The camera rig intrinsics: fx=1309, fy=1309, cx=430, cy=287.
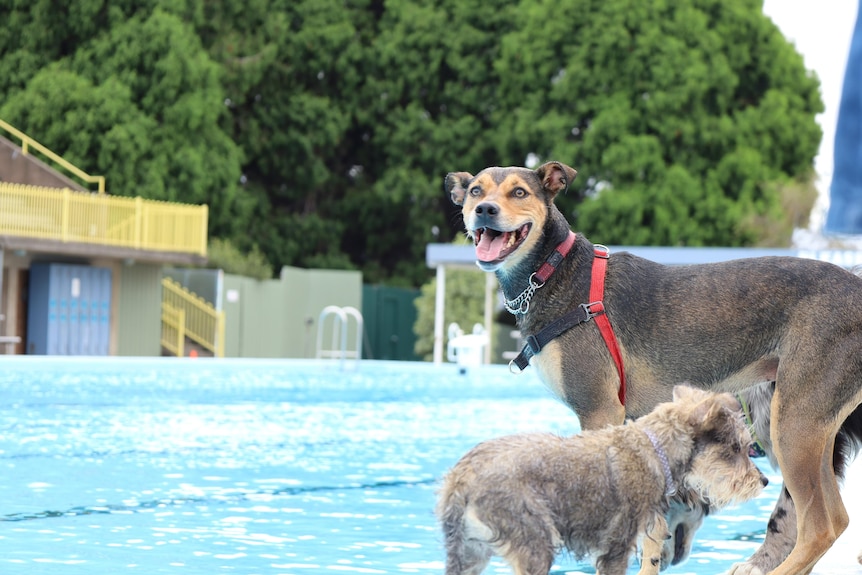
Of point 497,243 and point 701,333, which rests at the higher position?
point 497,243

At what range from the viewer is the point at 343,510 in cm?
834

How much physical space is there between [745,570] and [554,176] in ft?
6.21

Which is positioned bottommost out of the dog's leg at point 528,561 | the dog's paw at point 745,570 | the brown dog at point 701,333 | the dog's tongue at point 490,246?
the dog's paw at point 745,570

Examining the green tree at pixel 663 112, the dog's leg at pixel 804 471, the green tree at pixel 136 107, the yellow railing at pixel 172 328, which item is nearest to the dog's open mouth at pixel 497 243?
the dog's leg at pixel 804 471

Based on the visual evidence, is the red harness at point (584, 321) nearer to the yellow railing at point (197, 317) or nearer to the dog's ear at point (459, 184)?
the dog's ear at point (459, 184)

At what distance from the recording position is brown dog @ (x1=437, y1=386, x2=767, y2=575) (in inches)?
171

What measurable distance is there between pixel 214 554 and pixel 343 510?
1.93 metres

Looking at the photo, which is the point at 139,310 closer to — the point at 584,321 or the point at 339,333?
the point at 339,333

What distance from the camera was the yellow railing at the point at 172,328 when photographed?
116 ft

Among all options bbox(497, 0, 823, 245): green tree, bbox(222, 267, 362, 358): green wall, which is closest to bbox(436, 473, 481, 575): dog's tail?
bbox(222, 267, 362, 358): green wall

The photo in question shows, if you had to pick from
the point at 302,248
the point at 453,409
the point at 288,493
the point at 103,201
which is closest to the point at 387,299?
the point at 302,248

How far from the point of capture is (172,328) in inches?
1404

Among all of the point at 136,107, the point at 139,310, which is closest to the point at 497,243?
the point at 139,310

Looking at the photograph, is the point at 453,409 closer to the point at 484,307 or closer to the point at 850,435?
the point at 850,435
